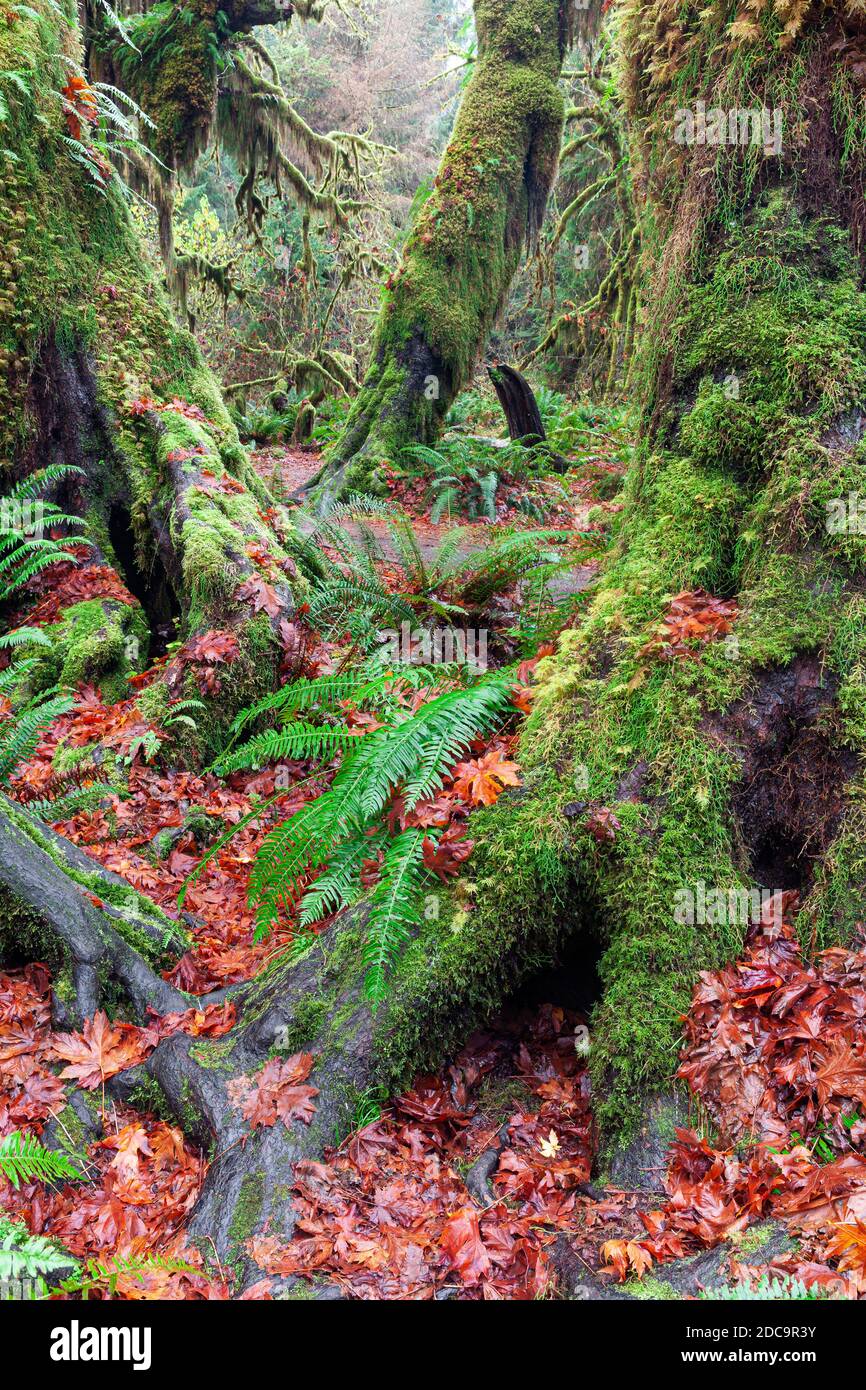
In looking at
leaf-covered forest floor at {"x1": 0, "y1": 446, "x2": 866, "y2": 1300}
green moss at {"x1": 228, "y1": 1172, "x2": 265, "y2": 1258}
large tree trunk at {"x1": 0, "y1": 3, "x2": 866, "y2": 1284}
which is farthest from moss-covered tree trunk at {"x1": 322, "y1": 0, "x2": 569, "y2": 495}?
green moss at {"x1": 228, "y1": 1172, "x2": 265, "y2": 1258}

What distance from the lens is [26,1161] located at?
100 inches

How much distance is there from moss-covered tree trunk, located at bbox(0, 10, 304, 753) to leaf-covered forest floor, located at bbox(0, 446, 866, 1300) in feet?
9.24

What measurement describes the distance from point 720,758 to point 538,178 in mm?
10834

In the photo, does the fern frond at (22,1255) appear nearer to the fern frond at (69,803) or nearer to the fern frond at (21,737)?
the fern frond at (69,803)

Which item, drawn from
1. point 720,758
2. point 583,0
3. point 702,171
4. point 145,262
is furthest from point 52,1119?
point 583,0

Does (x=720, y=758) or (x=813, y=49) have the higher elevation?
(x=813, y=49)

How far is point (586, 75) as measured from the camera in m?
13.9

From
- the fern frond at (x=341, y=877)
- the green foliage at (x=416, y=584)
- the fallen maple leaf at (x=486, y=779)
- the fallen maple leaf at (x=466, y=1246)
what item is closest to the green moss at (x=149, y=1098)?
the fern frond at (x=341, y=877)

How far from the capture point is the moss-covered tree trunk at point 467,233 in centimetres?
1092

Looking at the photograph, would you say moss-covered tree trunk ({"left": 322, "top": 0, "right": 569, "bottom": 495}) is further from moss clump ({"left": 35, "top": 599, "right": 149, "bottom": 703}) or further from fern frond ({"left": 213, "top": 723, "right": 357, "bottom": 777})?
fern frond ({"left": 213, "top": 723, "right": 357, "bottom": 777})

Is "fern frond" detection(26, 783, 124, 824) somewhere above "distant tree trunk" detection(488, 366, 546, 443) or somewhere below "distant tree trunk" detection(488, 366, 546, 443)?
below

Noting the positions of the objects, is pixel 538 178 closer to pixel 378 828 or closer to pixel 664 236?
pixel 664 236

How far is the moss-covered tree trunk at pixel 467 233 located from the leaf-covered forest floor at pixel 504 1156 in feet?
27.3

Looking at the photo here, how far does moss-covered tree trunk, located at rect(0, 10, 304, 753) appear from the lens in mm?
5785
